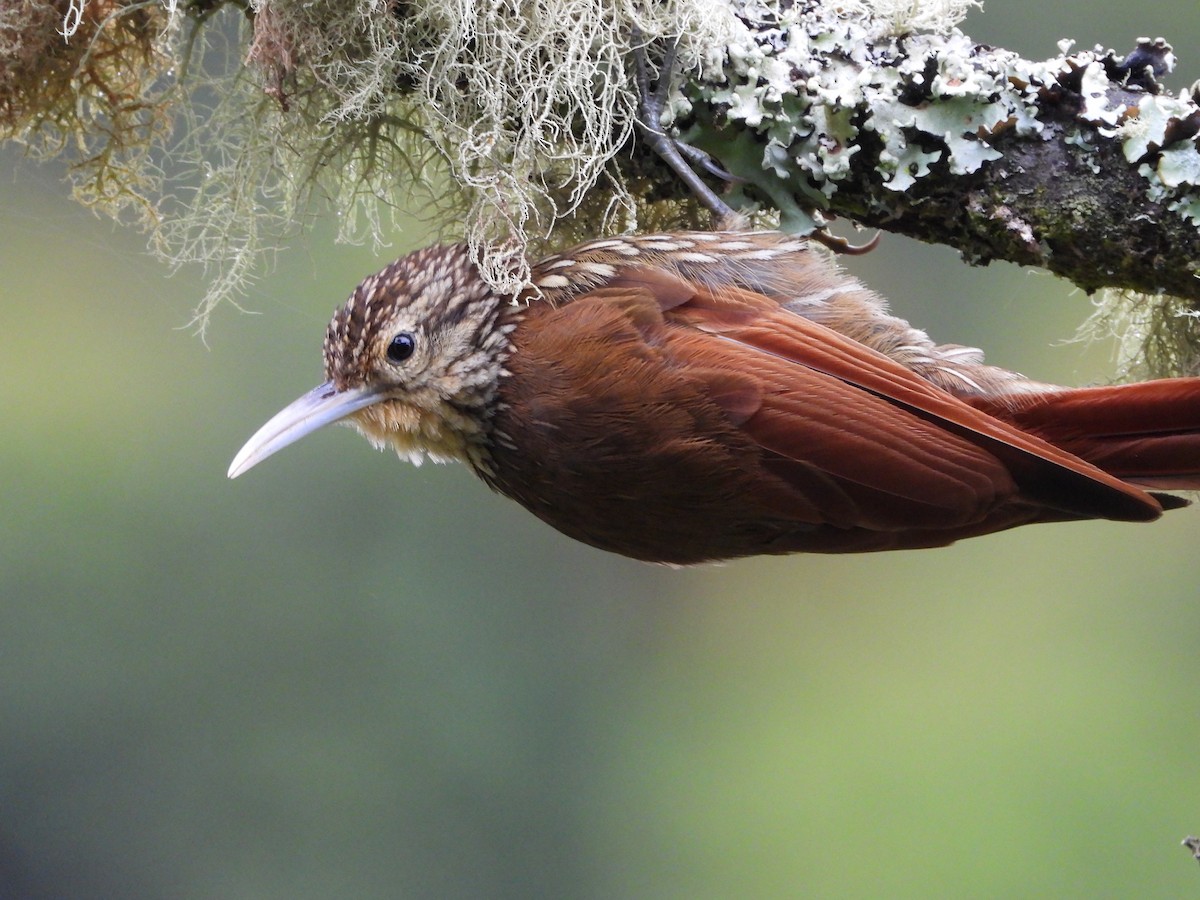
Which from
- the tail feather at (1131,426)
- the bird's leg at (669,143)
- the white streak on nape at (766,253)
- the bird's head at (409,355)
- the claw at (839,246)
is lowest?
the bird's head at (409,355)

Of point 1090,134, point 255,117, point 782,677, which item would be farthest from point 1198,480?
point 782,677

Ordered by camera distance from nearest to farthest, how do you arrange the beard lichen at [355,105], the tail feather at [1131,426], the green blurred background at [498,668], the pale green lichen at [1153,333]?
the tail feather at [1131,426] → the beard lichen at [355,105] → the pale green lichen at [1153,333] → the green blurred background at [498,668]

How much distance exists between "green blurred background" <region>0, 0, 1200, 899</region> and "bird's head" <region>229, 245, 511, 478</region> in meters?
1.20

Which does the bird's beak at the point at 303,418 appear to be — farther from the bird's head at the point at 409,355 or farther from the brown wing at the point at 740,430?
the brown wing at the point at 740,430

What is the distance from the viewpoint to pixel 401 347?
57.1 inches

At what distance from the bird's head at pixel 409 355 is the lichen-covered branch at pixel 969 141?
0.40 meters

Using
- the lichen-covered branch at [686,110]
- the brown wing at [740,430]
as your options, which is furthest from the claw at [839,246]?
the brown wing at [740,430]

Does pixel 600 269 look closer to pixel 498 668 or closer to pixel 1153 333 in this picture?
pixel 1153 333

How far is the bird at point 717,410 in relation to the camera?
137 centimetres

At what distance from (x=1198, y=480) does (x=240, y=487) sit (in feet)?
7.64

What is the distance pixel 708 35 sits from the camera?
1445mm

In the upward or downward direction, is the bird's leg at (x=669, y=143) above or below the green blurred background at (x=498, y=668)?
above

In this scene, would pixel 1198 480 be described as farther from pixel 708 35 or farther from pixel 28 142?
pixel 28 142

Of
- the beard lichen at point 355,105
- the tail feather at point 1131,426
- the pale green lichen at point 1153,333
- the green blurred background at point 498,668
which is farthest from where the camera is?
the green blurred background at point 498,668
